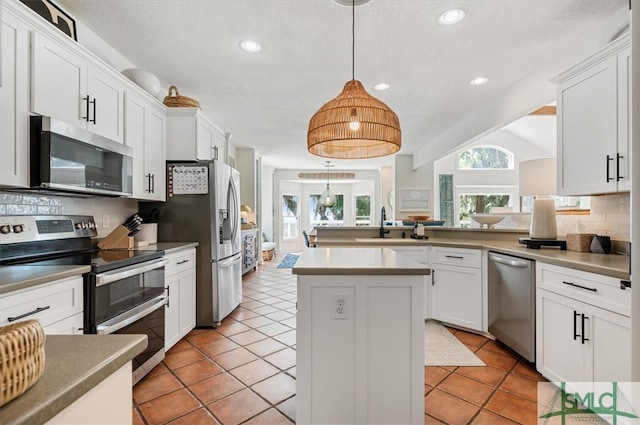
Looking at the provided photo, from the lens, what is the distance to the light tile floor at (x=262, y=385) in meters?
1.79

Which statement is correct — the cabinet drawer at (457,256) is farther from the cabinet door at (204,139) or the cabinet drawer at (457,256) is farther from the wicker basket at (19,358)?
the wicker basket at (19,358)

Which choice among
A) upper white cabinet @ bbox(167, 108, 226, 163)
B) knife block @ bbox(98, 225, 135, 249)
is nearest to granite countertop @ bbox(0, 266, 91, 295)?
knife block @ bbox(98, 225, 135, 249)

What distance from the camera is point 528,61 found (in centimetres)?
290

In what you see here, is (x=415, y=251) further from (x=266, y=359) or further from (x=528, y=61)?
(x=528, y=61)

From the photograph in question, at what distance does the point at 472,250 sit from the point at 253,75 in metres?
2.77

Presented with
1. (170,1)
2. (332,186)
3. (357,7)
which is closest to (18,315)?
(170,1)

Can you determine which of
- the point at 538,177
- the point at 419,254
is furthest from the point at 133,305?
the point at 538,177

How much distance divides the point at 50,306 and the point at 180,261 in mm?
1335

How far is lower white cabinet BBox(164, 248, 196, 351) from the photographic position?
2.57 m

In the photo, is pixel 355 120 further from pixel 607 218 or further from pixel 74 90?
pixel 607 218

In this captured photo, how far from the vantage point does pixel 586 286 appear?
1812mm

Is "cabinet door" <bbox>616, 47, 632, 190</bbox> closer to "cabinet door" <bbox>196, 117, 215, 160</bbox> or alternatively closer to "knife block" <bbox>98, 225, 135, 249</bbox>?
"cabinet door" <bbox>196, 117, 215, 160</bbox>

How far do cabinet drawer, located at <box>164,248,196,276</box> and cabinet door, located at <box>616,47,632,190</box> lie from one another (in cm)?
320

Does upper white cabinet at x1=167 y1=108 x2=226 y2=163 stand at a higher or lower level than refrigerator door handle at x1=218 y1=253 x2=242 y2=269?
higher
